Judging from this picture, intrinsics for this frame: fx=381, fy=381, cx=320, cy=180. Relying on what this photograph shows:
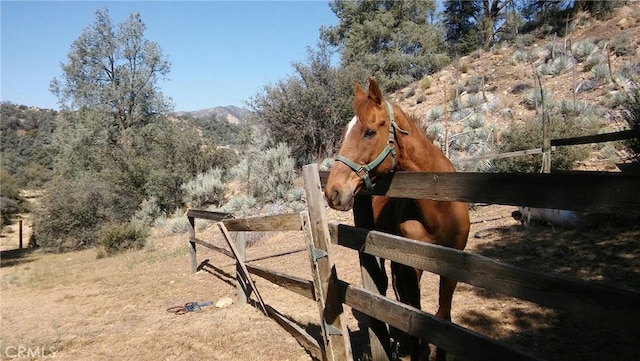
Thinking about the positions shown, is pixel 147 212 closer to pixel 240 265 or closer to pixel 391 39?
pixel 240 265

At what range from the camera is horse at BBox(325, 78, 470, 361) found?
8.52 feet

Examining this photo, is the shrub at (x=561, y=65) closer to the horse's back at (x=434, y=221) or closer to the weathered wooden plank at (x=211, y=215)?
the weathered wooden plank at (x=211, y=215)

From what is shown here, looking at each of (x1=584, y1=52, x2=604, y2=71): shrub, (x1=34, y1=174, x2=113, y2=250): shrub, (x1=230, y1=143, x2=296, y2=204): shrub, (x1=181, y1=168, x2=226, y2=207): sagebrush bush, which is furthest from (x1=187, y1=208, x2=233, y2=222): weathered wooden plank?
(x1=584, y1=52, x2=604, y2=71): shrub

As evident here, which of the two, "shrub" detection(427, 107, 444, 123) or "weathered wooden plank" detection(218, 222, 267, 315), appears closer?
"weathered wooden plank" detection(218, 222, 267, 315)

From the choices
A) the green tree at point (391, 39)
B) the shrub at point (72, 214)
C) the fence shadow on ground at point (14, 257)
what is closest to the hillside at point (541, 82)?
the green tree at point (391, 39)

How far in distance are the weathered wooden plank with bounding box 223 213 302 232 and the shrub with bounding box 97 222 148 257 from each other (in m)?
8.87

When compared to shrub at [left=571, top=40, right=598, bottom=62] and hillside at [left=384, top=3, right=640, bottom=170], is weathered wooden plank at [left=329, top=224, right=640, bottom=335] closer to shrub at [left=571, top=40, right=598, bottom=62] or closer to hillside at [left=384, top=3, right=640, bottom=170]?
hillside at [left=384, top=3, right=640, bottom=170]

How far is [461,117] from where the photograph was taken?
16.9 metres

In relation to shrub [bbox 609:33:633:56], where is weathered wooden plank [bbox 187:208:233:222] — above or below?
below

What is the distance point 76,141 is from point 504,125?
23.2 meters

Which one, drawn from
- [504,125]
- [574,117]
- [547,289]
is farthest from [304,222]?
[504,125]

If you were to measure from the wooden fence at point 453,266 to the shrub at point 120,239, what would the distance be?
1091 centimetres

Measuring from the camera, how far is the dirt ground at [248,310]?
4039 millimetres

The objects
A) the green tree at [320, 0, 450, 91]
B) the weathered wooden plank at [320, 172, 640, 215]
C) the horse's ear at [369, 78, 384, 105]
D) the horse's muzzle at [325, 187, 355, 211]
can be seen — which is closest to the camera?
the weathered wooden plank at [320, 172, 640, 215]
